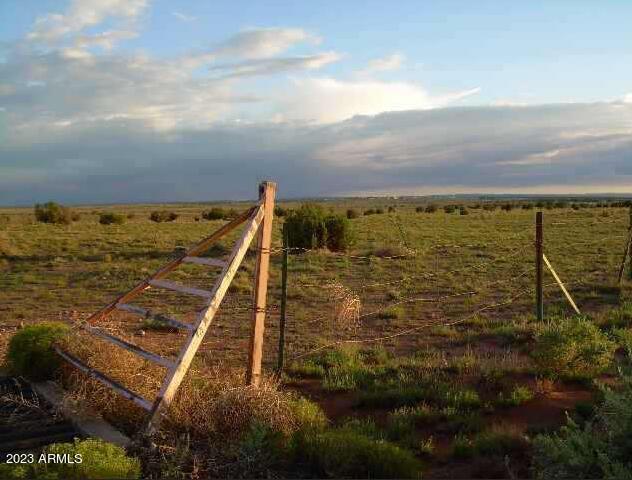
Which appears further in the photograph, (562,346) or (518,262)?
(518,262)

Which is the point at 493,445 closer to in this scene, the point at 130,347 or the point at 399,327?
the point at 130,347

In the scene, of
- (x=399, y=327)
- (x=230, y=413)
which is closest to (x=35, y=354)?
(x=230, y=413)

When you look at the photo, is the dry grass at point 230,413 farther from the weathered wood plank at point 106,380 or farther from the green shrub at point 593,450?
the green shrub at point 593,450

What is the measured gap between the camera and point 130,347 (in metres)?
6.32

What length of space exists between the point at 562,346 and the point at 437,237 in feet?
82.3

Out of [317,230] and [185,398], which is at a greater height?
[317,230]

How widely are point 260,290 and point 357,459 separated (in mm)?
2146

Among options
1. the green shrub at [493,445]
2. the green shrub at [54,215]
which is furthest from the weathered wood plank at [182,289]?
the green shrub at [54,215]

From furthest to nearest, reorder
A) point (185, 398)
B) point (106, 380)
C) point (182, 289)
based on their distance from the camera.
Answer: point (182, 289)
point (106, 380)
point (185, 398)

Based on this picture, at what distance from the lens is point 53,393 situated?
6410mm

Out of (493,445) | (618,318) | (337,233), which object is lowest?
(493,445)

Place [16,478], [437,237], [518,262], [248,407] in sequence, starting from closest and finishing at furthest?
[16,478]
[248,407]
[518,262]
[437,237]

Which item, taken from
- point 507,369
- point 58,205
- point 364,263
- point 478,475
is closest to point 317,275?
point 364,263

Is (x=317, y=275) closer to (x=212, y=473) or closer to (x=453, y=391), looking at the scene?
(x=453, y=391)
